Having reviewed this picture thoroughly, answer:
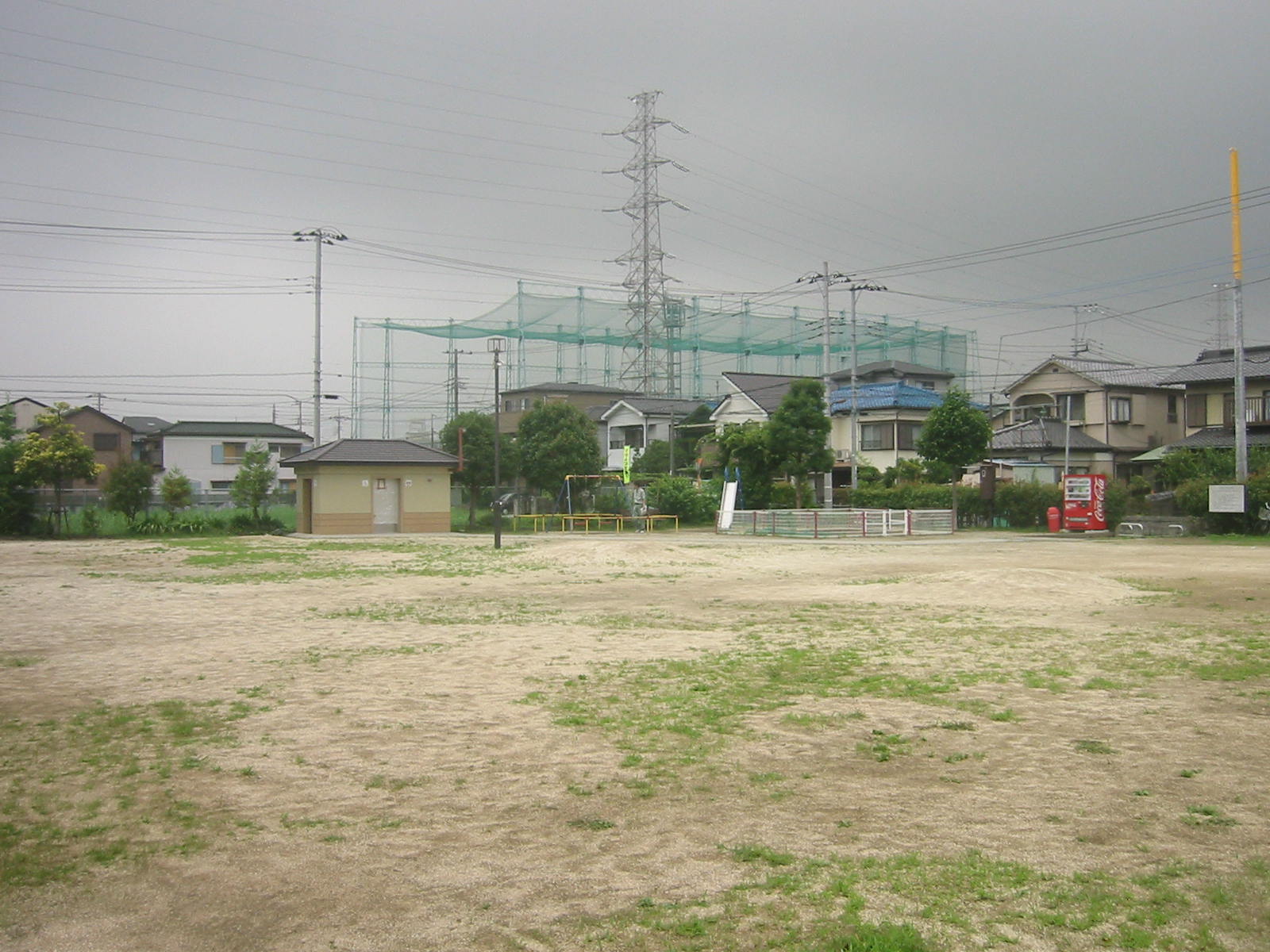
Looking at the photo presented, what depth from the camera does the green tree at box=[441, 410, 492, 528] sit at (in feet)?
152

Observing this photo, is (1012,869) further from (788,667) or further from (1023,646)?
(1023,646)

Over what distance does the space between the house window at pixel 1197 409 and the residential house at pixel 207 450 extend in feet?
138

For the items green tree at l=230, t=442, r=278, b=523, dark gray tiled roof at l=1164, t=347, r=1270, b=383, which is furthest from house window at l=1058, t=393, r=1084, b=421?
green tree at l=230, t=442, r=278, b=523

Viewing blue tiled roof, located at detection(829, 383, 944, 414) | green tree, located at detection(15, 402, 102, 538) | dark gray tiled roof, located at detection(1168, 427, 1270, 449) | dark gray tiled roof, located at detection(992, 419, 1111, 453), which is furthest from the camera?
blue tiled roof, located at detection(829, 383, 944, 414)

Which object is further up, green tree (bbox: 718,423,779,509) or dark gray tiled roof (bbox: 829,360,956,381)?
dark gray tiled roof (bbox: 829,360,956,381)

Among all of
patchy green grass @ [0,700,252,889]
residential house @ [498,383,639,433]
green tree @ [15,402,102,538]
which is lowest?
patchy green grass @ [0,700,252,889]

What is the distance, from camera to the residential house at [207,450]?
56188 mm

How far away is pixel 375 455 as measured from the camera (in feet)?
131

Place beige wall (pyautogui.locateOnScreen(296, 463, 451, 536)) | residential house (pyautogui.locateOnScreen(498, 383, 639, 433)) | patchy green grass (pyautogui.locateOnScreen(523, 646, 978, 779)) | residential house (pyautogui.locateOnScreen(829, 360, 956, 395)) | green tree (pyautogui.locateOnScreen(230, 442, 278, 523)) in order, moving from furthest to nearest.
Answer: residential house (pyautogui.locateOnScreen(498, 383, 639, 433))
residential house (pyautogui.locateOnScreen(829, 360, 956, 395))
green tree (pyautogui.locateOnScreen(230, 442, 278, 523))
beige wall (pyautogui.locateOnScreen(296, 463, 451, 536))
patchy green grass (pyautogui.locateOnScreen(523, 646, 978, 779))

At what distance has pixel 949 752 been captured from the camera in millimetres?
7133

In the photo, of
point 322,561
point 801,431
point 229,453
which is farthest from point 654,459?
point 322,561

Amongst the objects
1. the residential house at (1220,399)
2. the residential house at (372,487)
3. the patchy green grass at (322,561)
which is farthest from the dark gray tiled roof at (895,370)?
the patchy green grass at (322,561)

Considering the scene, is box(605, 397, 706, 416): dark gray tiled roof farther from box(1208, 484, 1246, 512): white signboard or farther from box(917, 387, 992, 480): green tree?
box(1208, 484, 1246, 512): white signboard

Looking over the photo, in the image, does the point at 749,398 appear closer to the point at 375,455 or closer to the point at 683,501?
the point at 683,501
